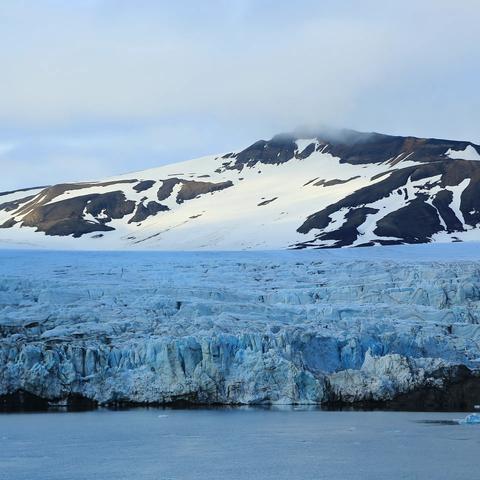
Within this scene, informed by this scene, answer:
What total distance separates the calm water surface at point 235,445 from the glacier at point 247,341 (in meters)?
0.82

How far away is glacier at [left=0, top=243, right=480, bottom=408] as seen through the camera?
27.2 meters

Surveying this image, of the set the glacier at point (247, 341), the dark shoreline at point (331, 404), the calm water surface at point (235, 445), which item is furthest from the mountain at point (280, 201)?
the calm water surface at point (235, 445)

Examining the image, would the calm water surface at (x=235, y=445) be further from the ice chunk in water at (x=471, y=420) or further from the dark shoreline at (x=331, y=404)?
the dark shoreline at (x=331, y=404)

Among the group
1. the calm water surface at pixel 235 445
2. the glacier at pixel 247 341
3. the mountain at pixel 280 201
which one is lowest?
the calm water surface at pixel 235 445

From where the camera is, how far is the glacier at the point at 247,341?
27172 millimetres

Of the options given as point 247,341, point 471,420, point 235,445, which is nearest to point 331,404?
point 247,341

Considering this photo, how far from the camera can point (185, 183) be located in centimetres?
10638

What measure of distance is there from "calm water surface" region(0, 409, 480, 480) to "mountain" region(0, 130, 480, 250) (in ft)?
156

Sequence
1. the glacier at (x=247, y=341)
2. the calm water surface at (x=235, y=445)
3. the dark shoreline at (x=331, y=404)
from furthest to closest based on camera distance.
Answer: the dark shoreline at (x=331, y=404) < the glacier at (x=247, y=341) < the calm water surface at (x=235, y=445)

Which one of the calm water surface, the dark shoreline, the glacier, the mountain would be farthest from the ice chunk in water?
the mountain

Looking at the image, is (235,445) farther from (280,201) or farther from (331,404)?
(280,201)

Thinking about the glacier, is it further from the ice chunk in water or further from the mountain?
the mountain

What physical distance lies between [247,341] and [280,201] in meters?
66.7

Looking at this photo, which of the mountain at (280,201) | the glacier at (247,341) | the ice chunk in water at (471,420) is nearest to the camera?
the ice chunk in water at (471,420)
